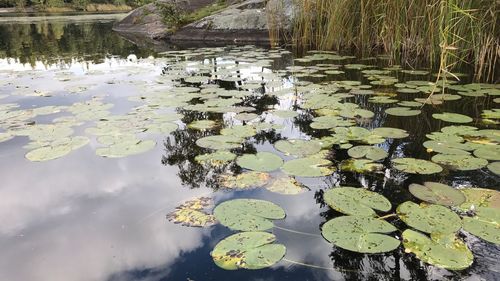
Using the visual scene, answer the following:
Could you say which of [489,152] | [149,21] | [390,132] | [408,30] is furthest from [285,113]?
[149,21]

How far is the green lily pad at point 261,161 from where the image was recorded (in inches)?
61.7

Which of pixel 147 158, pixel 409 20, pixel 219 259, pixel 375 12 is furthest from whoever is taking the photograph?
pixel 375 12

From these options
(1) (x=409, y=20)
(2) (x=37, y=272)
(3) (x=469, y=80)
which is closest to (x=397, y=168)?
(2) (x=37, y=272)

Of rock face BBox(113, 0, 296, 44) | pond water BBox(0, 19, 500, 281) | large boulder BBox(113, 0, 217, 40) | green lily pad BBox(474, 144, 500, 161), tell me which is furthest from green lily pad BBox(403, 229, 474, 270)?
large boulder BBox(113, 0, 217, 40)

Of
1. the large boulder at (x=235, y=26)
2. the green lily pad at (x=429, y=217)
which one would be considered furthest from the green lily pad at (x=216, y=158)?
the large boulder at (x=235, y=26)

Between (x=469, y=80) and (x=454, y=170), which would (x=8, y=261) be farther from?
(x=469, y=80)

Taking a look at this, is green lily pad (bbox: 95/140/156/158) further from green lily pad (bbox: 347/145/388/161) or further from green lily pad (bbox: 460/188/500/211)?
green lily pad (bbox: 460/188/500/211)

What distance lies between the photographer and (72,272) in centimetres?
101

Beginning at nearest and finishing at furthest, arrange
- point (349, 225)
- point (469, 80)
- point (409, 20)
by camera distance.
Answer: point (349, 225) → point (469, 80) → point (409, 20)

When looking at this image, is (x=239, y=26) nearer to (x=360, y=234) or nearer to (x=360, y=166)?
(x=360, y=166)

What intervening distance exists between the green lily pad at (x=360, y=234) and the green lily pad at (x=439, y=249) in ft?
0.15

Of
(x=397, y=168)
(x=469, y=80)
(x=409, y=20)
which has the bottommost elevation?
(x=397, y=168)

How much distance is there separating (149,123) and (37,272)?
51.1 inches

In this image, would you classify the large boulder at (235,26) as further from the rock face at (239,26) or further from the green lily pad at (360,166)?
the green lily pad at (360,166)
